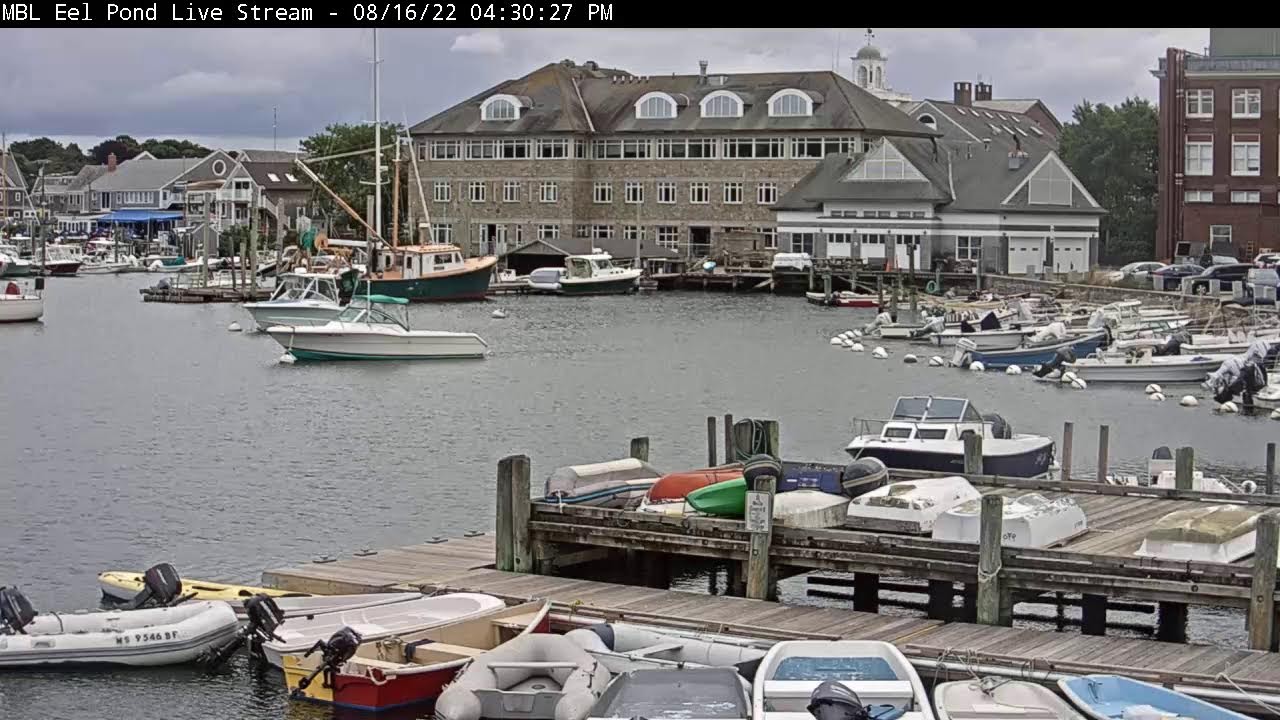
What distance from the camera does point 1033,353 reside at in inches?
2442

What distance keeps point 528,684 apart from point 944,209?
88566 mm

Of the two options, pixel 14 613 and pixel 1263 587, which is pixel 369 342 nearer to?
pixel 14 613

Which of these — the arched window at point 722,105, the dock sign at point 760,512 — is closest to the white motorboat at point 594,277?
the arched window at point 722,105

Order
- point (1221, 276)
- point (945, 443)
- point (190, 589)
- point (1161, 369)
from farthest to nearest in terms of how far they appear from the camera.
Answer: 1. point (1221, 276)
2. point (1161, 369)
3. point (945, 443)
4. point (190, 589)

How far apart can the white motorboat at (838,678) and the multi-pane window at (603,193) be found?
338ft

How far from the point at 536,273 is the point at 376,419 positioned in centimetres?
6119

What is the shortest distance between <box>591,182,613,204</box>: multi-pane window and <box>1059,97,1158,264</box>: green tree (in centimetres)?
3058

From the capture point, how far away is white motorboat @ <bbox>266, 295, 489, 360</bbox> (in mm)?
63188

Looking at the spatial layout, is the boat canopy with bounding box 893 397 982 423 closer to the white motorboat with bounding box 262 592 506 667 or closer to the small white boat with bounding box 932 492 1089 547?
the small white boat with bounding box 932 492 1089 547

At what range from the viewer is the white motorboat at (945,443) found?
30.3 meters

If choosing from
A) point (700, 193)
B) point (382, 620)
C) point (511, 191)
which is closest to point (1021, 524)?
point (382, 620)

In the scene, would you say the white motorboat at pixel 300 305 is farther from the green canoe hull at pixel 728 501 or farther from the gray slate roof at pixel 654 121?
the green canoe hull at pixel 728 501
